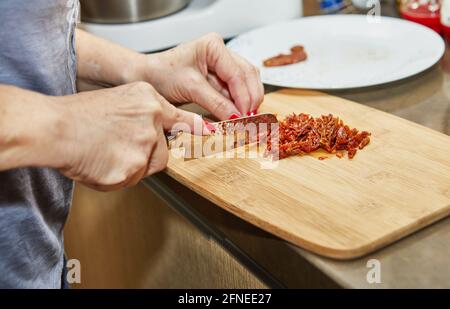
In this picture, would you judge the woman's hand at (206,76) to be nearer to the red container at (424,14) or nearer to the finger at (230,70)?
the finger at (230,70)

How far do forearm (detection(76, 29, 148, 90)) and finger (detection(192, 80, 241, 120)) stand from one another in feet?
0.35

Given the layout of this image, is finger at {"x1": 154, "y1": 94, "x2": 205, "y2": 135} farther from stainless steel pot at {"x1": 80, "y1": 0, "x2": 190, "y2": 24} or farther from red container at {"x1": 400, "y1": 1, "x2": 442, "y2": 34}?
red container at {"x1": 400, "y1": 1, "x2": 442, "y2": 34}

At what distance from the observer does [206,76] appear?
3.30ft

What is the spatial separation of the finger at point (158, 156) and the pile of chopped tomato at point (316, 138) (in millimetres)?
160

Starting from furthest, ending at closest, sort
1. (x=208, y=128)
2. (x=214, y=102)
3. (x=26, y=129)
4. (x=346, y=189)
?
(x=214, y=102)
(x=208, y=128)
(x=346, y=189)
(x=26, y=129)

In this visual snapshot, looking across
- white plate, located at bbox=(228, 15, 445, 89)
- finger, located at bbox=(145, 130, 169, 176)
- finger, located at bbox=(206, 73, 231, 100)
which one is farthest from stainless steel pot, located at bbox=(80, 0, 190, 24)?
finger, located at bbox=(145, 130, 169, 176)

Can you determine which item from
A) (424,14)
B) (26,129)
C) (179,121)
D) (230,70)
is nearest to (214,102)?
(230,70)

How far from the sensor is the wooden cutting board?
0.66 meters

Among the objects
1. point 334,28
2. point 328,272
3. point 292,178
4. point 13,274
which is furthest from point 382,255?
point 334,28

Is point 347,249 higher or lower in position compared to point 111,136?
lower

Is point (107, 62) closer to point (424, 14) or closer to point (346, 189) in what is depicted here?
point (346, 189)

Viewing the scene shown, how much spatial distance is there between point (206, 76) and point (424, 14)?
0.58 meters

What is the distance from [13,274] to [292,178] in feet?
1.23
